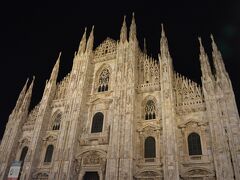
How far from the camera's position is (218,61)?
75.9 ft

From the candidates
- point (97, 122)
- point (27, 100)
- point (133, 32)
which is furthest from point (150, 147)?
point (27, 100)

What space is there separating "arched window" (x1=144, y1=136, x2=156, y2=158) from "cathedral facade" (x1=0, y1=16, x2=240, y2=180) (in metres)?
0.10

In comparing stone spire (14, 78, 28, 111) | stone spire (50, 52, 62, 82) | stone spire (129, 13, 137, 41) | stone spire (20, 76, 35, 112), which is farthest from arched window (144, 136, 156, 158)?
stone spire (14, 78, 28, 111)

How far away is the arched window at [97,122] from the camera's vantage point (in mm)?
26283

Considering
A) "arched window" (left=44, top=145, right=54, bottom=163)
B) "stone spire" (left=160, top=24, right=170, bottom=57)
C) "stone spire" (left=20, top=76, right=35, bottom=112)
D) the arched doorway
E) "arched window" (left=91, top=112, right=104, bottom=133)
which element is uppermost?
"stone spire" (left=160, top=24, right=170, bottom=57)

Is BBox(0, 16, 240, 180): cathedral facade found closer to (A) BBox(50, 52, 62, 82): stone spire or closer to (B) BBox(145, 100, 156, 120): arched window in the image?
(B) BBox(145, 100, 156, 120): arched window

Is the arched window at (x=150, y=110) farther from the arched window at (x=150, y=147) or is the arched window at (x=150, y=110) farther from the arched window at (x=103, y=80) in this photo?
the arched window at (x=103, y=80)

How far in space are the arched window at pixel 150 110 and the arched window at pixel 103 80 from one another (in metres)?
6.95

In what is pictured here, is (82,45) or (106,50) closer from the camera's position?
(106,50)

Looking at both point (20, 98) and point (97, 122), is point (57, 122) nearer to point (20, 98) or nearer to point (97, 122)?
point (97, 122)

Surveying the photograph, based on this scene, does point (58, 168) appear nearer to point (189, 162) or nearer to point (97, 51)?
point (189, 162)

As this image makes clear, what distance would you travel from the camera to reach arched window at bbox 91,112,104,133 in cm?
2628

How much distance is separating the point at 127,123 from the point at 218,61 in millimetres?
11877

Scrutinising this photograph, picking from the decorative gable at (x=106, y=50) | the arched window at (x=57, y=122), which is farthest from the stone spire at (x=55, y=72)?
the decorative gable at (x=106, y=50)
